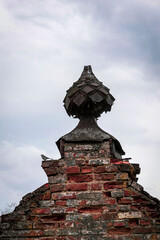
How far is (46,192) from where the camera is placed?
4.34 meters

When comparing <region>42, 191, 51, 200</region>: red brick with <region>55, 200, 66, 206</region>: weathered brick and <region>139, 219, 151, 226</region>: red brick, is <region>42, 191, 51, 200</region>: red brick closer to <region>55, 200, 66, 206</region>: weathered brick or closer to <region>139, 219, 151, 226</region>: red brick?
<region>55, 200, 66, 206</region>: weathered brick

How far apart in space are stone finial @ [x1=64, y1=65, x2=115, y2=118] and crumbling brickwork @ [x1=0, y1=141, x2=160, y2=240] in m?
0.74

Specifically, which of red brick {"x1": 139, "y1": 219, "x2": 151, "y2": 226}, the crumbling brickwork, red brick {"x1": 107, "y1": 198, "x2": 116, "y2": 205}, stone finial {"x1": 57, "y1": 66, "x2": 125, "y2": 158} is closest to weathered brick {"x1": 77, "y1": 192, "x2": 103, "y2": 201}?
the crumbling brickwork

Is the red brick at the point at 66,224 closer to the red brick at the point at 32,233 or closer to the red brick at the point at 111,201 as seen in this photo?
the red brick at the point at 32,233

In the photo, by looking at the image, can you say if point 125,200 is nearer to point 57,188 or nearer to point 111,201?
point 111,201

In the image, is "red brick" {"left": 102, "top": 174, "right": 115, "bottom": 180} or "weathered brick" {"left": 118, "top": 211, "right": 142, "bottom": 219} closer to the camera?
"weathered brick" {"left": 118, "top": 211, "right": 142, "bottom": 219}

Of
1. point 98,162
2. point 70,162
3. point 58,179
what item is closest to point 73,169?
point 70,162

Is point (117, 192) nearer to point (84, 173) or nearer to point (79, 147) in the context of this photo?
point (84, 173)

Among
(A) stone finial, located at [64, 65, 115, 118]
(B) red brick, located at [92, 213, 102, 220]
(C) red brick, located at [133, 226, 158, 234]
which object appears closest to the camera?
(C) red brick, located at [133, 226, 158, 234]

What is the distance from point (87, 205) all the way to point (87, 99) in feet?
5.20

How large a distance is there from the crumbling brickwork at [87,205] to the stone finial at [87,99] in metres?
0.74

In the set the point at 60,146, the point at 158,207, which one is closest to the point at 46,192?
the point at 60,146

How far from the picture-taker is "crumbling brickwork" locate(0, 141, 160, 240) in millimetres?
4008

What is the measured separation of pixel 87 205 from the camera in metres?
4.15
